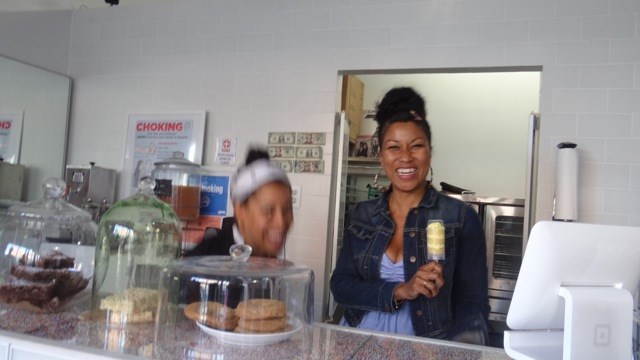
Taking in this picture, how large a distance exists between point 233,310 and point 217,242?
0.94 meters

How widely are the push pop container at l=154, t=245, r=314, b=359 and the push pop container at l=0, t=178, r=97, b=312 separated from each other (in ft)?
1.09

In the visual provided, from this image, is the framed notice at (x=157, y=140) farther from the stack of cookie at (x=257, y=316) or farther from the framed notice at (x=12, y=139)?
the stack of cookie at (x=257, y=316)

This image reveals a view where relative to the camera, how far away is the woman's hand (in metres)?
1.57

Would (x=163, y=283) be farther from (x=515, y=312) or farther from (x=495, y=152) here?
(x=495, y=152)

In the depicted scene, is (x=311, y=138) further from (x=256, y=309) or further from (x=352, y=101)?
(x=256, y=309)

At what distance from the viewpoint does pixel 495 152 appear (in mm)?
5055

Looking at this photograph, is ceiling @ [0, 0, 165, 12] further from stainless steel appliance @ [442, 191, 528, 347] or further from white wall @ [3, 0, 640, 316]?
stainless steel appliance @ [442, 191, 528, 347]

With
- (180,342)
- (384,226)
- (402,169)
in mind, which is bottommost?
(180,342)

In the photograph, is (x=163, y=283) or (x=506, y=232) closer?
(x=163, y=283)

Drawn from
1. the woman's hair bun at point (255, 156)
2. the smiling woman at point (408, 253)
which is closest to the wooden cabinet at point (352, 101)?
→ the woman's hair bun at point (255, 156)

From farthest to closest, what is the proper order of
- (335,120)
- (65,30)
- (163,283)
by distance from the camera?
(65,30) < (335,120) < (163,283)

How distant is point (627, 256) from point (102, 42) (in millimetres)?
4179

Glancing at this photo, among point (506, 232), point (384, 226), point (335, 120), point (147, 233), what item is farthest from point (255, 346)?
point (506, 232)

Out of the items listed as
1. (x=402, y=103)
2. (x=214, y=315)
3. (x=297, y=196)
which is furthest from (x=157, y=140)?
(x=214, y=315)
